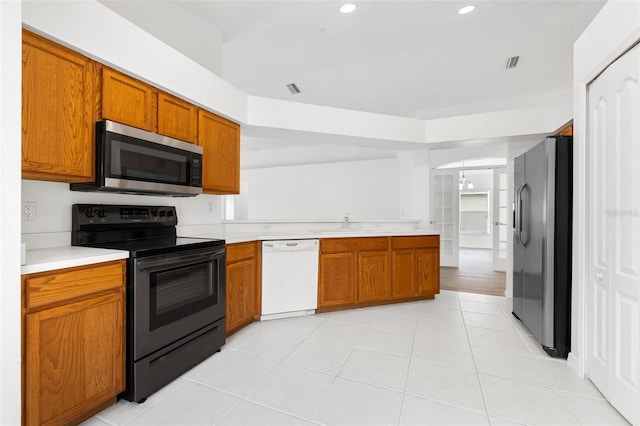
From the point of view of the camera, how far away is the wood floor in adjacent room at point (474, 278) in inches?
185

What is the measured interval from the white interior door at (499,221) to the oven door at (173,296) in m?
5.45

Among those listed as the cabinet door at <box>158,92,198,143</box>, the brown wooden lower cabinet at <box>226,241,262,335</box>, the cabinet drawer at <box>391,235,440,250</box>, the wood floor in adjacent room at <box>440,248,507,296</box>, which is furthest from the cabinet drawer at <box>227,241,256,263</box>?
the wood floor in adjacent room at <box>440,248,507,296</box>

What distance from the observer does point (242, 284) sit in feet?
9.41

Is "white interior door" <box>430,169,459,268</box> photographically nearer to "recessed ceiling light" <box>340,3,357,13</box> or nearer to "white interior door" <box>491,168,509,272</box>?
"white interior door" <box>491,168,509,272</box>

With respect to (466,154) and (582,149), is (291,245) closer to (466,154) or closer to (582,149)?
(582,149)

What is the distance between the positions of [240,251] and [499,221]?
558cm

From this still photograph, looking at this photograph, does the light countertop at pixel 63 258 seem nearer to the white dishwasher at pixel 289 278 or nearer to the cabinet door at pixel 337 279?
the white dishwasher at pixel 289 278

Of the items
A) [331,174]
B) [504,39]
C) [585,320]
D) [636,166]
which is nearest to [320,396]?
[585,320]

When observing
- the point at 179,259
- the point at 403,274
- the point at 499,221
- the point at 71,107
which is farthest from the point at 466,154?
the point at 71,107

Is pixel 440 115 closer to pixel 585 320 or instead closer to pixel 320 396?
pixel 585 320

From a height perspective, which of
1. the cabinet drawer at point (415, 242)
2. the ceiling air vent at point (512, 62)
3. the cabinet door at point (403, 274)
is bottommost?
the cabinet door at point (403, 274)

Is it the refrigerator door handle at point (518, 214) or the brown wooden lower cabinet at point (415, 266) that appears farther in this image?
the brown wooden lower cabinet at point (415, 266)

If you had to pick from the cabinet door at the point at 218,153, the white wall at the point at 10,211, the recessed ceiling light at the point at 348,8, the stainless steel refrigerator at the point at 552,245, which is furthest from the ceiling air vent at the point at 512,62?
the white wall at the point at 10,211

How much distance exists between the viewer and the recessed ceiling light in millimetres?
2762
